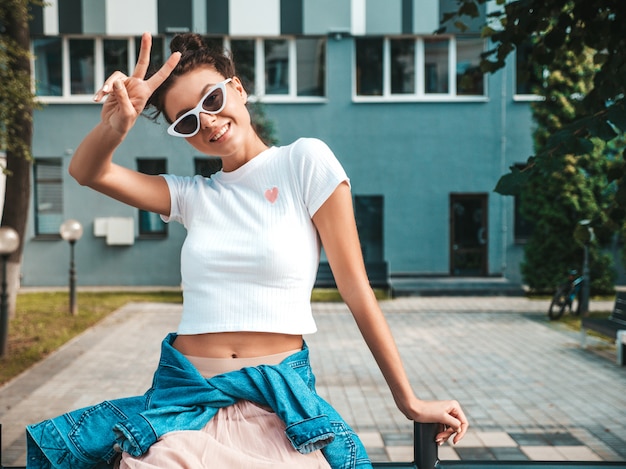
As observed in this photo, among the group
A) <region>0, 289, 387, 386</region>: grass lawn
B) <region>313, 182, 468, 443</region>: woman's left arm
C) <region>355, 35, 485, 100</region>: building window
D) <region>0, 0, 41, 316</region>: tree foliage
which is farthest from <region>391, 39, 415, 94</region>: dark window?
<region>313, 182, 468, 443</region>: woman's left arm

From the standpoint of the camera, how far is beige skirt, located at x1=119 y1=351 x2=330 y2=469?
1629 mm

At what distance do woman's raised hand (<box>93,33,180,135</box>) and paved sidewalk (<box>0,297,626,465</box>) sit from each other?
402cm

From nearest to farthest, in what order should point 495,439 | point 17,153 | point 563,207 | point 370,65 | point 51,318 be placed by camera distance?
point 495,439 → point 17,153 → point 51,318 → point 563,207 → point 370,65

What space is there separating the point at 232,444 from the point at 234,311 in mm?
298

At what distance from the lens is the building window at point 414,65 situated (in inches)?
782

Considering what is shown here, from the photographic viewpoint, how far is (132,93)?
5.52 ft

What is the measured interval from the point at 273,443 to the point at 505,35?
3307 millimetres

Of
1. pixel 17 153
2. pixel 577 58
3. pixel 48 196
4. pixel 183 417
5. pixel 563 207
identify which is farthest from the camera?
pixel 48 196

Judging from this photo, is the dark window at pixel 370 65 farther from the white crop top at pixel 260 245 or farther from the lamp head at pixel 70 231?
the white crop top at pixel 260 245

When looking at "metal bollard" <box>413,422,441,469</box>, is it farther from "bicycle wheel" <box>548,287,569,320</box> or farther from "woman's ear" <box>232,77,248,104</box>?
"bicycle wheel" <box>548,287,569,320</box>

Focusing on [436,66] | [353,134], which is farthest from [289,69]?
[436,66]

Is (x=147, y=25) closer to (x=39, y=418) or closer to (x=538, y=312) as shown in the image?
(x=538, y=312)

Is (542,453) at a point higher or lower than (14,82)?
lower

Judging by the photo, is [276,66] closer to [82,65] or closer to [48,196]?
[82,65]
